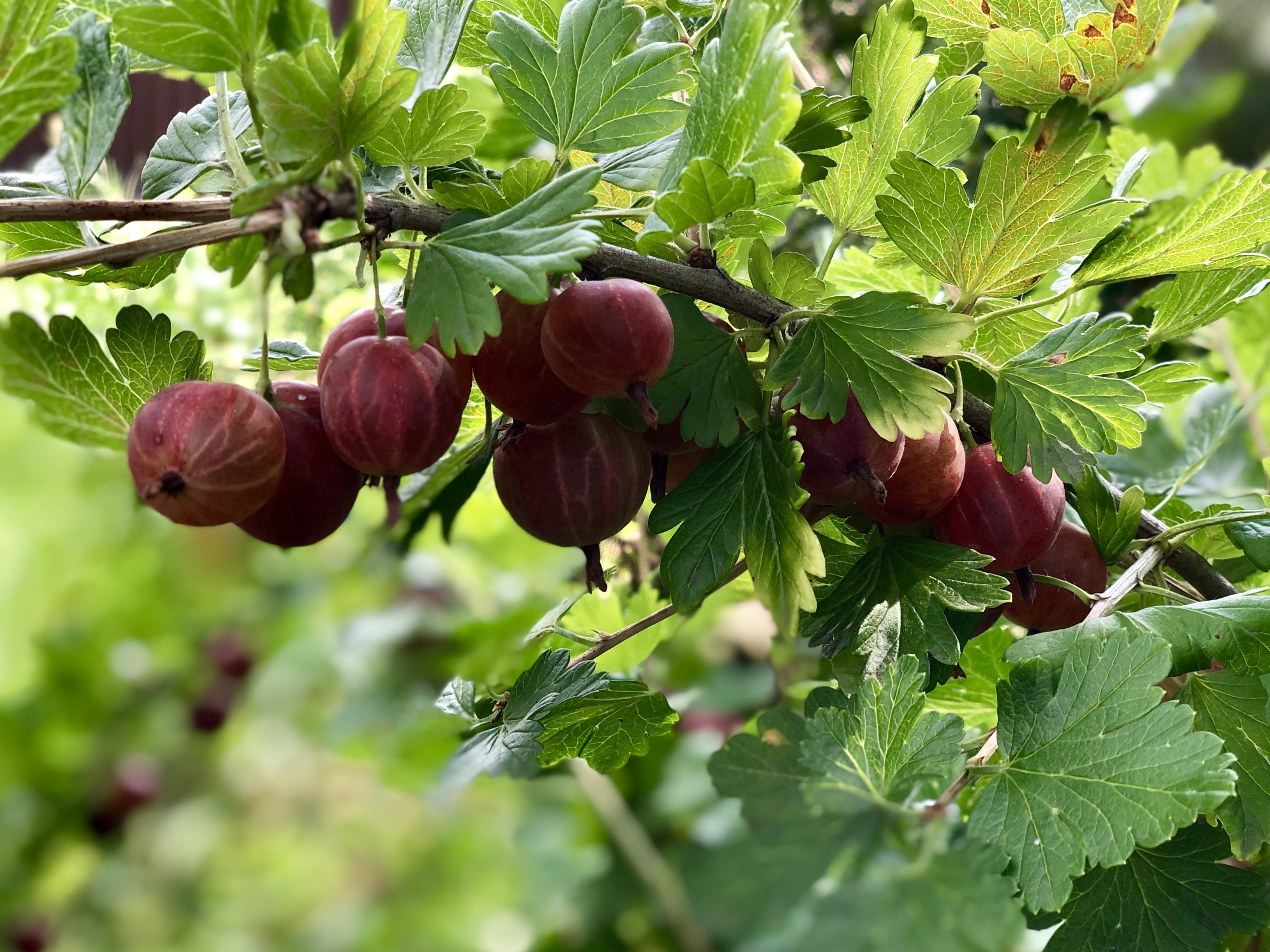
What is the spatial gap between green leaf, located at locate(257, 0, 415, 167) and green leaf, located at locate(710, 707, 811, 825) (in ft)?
0.72

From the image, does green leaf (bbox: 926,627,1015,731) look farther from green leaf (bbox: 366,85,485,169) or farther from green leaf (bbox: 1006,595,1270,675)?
green leaf (bbox: 366,85,485,169)

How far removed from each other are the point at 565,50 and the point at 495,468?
0.17 metres

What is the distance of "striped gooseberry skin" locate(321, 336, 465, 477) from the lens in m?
0.33

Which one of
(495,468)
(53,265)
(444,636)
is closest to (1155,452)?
(495,468)

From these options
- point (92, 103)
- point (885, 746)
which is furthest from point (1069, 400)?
point (92, 103)

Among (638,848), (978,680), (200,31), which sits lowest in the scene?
(638,848)

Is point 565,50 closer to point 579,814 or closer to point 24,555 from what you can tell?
point 579,814

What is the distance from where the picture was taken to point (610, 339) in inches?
12.5

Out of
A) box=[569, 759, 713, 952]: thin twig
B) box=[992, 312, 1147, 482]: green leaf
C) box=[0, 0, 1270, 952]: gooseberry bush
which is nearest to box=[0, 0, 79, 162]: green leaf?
box=[0, 0, 1270, 952]: gooseberry bush

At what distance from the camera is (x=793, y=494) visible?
338 millimetres

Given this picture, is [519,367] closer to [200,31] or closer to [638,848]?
[200,31]

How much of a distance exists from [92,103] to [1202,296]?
45cm

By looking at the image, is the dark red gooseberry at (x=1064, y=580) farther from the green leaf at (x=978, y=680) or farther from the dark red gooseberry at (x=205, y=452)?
the dark red gooseberry at (x=205, y=452)

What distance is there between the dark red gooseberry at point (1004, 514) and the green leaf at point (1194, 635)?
4 centimetres
